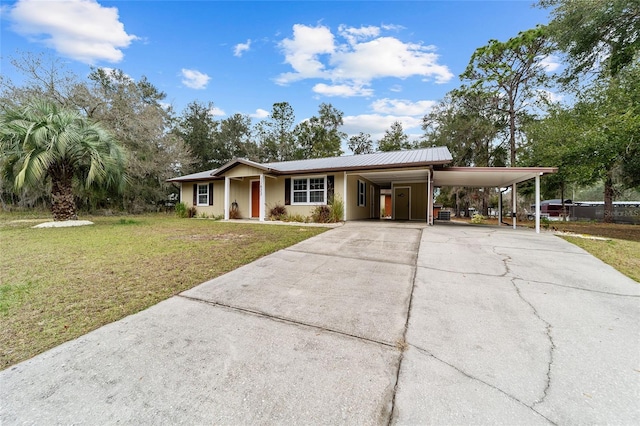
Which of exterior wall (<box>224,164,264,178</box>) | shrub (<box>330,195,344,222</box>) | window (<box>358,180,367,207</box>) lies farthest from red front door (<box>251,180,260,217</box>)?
window (<box>358,180,367,207</box>)

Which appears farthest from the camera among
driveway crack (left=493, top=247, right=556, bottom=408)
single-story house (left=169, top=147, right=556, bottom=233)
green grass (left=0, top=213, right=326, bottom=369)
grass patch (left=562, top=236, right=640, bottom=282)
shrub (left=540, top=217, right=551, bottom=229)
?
shrub (left=540, top=217, right=551, bottom=229)

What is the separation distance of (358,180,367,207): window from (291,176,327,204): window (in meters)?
2.46


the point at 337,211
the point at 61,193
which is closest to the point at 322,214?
the point at 337,211

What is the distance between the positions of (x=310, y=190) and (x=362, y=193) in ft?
10.9

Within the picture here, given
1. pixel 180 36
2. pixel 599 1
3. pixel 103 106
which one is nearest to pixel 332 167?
pixel 180 36

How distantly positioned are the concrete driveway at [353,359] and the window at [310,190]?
30.0 ft

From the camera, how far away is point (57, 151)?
986 cm

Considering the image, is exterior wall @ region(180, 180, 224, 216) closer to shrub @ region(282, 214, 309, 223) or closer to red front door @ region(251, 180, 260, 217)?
red front door @ region(251, 180, 260, 217)

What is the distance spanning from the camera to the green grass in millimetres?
2543

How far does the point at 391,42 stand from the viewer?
42.7 ft

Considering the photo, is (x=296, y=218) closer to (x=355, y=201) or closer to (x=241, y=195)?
(x=355, y=201)

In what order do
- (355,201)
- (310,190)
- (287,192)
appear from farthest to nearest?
1. (287,192)
2. (355,201)
3. (310,190)

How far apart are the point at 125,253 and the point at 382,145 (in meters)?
28.7

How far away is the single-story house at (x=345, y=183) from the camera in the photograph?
10859 mm
